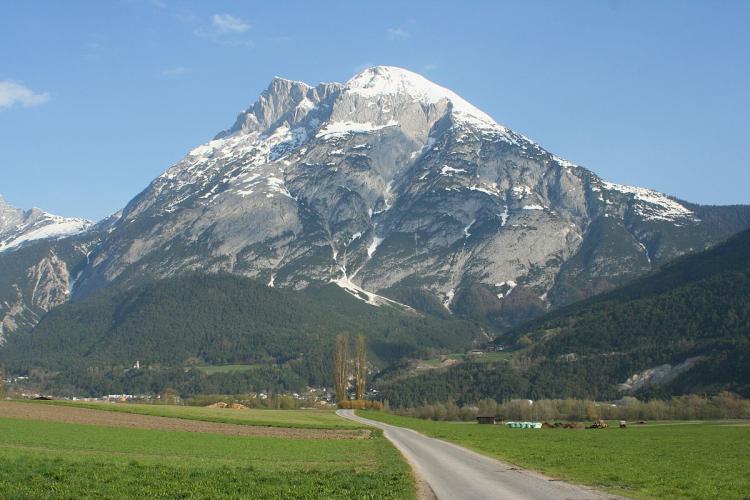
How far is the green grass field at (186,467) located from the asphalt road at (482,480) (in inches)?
59.9

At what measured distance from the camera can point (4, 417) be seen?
8262 cm

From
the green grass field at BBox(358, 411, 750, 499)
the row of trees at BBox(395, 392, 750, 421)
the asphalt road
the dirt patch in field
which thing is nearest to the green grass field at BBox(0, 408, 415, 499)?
the asphalt road

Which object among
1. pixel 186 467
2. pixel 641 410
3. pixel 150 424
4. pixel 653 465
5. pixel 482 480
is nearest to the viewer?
pixel 482 480

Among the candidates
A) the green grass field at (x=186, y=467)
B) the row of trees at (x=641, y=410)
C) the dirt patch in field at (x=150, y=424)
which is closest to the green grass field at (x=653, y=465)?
the green grass field at (x=186, y=467)

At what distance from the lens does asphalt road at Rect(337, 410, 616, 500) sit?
108ft

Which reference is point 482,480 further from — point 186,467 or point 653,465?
point 186,467

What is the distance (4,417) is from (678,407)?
438 feet

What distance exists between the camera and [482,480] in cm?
3853

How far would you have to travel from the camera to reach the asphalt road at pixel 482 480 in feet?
108

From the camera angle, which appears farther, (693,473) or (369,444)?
(369,444)

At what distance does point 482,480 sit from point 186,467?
15.6m

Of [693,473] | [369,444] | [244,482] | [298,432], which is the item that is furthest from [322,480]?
[298,432]

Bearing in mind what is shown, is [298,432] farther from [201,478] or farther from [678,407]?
[678,407]

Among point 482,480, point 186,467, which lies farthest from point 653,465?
point 186,467
